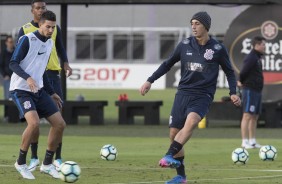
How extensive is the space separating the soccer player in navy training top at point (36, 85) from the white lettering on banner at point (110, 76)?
3556 cm

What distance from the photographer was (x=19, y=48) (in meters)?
12.9

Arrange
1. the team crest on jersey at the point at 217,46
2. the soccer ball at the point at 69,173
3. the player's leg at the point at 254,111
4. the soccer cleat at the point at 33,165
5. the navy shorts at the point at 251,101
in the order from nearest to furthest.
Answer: the soccer ball at the point at 69,173 < the team crest on jersey at the point at 217,46 < the soccer cleat at the point at 33,165 < the player's leg at the point at 254,111 < the navy shorts at the point at 251,101

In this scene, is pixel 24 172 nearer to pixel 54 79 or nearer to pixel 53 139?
pixel 53 139

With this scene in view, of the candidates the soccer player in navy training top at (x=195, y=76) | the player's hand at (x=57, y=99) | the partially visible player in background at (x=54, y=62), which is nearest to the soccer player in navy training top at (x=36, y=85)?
the player's hand at (x=57, y=99)

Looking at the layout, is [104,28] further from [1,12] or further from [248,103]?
[248,103]

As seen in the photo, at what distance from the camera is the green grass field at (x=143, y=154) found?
520 inches

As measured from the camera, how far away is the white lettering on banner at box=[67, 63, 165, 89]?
4912 centimetres

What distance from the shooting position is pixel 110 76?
49844 millimetres

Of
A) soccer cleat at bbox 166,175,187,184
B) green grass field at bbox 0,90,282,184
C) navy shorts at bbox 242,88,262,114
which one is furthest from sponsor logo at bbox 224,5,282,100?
soccer cleat at bbox 166,175,187,184

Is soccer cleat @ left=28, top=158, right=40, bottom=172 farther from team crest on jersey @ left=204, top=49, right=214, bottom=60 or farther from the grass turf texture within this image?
team crest on jersey @ left=204, top=49, right=214, bottom=60

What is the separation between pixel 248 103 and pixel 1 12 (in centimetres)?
3585

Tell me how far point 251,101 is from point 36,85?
7576 millimetres

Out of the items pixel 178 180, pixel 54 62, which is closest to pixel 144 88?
pixel 178 180

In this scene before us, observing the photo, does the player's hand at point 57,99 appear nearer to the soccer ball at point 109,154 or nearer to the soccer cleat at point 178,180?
the soccer ball at point 109,154
